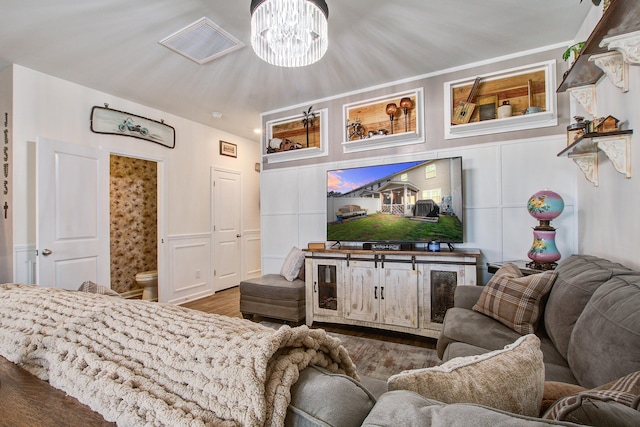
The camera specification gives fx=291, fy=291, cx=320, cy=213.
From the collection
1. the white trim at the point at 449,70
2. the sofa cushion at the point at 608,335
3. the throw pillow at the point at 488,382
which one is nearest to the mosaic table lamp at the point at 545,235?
the sofa cushion at the point at 608,335

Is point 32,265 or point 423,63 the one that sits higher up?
point 423,63

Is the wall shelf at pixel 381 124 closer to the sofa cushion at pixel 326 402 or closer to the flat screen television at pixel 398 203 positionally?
the flat screen television at pixel 398 203

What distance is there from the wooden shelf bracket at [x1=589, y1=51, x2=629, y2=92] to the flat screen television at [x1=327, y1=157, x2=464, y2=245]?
1.23 meters

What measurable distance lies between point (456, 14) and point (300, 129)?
7.50 ft

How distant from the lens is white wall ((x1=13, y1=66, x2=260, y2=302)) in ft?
9.36

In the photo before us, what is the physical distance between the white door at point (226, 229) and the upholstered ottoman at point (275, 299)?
1558 mm

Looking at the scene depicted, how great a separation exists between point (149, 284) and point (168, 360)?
4182 mm

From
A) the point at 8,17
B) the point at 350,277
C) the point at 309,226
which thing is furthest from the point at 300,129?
the point at 8,17

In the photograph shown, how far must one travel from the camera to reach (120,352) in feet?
2.23

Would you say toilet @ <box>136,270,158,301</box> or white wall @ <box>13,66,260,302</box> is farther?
toilet @ <box>136,270,158,301</box>

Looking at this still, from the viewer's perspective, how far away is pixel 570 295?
1.42 metres

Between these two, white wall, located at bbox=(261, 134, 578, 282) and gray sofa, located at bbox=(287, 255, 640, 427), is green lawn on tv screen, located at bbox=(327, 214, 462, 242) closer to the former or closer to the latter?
white wall, located at bbox=(261, 134, 578, 282)

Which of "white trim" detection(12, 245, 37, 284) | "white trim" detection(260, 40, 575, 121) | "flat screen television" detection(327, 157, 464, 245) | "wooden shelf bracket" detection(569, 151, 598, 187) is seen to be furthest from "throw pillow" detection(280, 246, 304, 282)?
"wooden shelf bracket" detection(569, 151, 598, 187)

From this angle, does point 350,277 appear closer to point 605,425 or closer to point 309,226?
point 309,226
